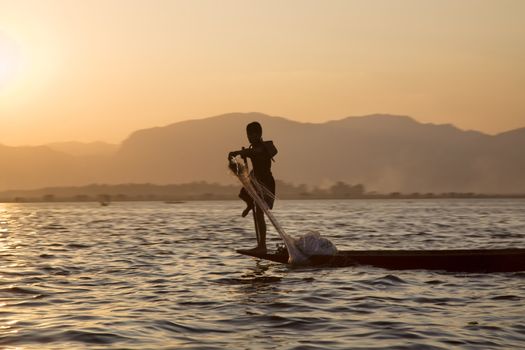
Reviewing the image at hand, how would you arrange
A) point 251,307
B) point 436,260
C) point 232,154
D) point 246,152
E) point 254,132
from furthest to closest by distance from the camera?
1. point 254,132
2. point 246,152
3. point 232,154
4. point 436,260
5. point 251,307

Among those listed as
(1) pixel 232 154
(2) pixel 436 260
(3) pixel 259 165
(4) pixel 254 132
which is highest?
(4) pixel 254 132

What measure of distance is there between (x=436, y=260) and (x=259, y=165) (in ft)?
14.5

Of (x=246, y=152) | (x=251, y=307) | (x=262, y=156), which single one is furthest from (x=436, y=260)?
(x=251, y=307)

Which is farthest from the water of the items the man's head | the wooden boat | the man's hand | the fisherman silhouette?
the man's head

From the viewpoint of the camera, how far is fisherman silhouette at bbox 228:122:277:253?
55.1 feet

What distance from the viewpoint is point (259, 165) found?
17.1 metres

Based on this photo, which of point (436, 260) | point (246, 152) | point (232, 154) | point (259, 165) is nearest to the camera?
point (436, 260)

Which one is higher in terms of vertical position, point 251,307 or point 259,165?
point 259,165

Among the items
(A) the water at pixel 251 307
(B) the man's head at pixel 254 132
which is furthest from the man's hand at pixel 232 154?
(A) the water at pixel 251 307

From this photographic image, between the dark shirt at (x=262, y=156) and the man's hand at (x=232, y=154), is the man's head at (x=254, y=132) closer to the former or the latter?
the dark shirt at (x=262, y=156)

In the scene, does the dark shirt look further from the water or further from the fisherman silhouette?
the water

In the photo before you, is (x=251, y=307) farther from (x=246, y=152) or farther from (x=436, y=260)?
(x=436, y=260)

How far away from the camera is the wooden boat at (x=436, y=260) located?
16.0 m

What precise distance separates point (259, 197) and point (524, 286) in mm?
5887
